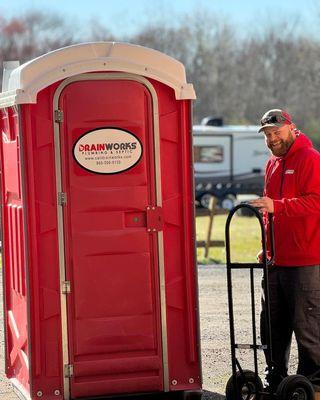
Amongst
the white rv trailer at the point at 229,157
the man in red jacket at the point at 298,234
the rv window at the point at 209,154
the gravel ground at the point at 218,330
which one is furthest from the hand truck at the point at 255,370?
the rv window at the point at 209,154

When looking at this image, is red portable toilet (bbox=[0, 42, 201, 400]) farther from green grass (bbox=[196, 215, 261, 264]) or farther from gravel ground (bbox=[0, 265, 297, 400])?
green grass (bbox=[196, 215, 261, 264])

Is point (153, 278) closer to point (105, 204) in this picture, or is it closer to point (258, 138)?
point (105, 204)

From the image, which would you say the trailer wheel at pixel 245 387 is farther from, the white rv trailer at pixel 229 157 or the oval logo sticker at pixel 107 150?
the white rv trailer at pixel 229 157

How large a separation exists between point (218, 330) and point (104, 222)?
13.5ft

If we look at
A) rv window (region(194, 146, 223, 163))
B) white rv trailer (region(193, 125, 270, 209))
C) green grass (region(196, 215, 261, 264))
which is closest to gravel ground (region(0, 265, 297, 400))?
green grass (region(196, 215, 261, 264))

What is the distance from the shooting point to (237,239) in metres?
24.0

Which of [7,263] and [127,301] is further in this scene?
[7,263]

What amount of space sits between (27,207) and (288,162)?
74.5 inches

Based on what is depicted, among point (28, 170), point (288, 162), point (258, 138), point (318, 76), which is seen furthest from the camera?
point (318, 76)

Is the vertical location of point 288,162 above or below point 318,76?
below

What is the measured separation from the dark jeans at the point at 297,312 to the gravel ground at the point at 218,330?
80 cm

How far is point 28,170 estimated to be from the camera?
23.3 feet

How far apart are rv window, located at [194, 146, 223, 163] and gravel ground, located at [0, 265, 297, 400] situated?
2576 cm

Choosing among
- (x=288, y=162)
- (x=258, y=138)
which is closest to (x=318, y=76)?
(x=258, y=138)
